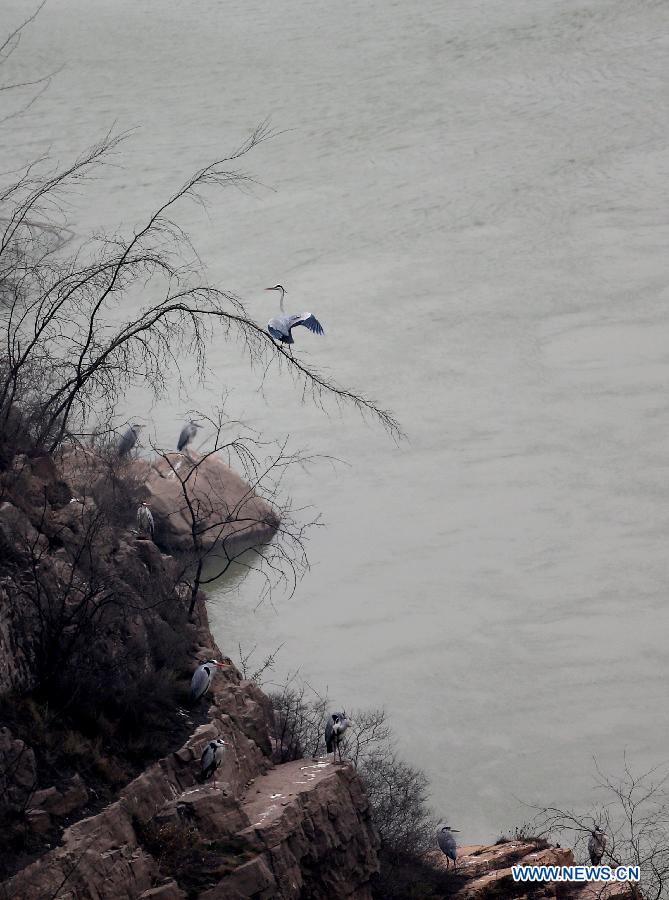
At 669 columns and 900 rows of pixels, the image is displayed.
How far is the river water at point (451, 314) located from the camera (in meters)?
16.0

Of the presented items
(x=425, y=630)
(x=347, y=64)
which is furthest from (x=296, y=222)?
(x=425, y=630)

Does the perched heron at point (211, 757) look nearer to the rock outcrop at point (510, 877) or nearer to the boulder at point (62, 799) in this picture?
the boulder at point (62, 799)

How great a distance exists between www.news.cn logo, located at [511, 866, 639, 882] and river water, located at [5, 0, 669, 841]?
2831mm

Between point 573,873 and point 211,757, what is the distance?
133 inches

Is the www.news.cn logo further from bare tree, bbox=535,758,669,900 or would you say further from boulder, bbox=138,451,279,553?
boulder, bbox=138,451,279,553

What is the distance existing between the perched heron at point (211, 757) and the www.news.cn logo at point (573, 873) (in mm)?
2837

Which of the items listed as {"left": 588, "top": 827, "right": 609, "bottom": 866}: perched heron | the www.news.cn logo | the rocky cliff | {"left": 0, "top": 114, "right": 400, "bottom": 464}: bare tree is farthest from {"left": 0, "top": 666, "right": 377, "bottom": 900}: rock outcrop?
{"left": 0, "top": 114, "right": 400, "bottom": 464}: bare tree

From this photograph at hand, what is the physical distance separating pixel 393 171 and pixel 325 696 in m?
16.1

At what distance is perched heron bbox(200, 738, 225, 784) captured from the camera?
835cm

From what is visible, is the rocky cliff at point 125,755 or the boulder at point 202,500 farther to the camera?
the boulder at point 202,500

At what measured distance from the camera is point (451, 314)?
25.0 m

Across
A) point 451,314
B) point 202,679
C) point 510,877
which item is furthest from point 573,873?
point 451,314

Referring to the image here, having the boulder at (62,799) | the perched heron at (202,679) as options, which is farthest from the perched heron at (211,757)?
the boulder at (62,799)

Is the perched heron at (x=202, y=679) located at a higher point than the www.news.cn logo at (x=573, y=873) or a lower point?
higher
